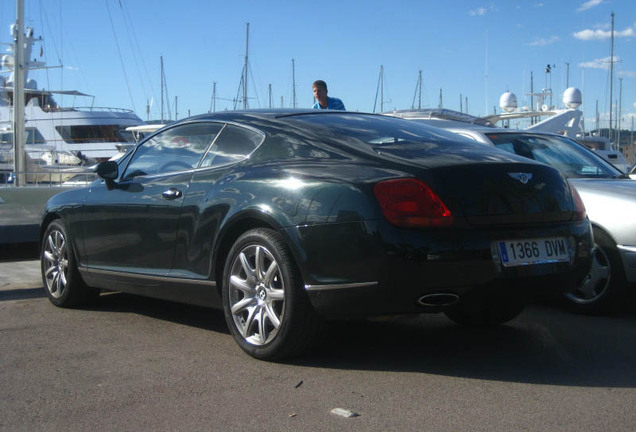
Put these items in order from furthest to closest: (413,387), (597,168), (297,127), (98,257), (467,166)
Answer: (597,168) → (98,257) → (297,127) → (467,166) → (413,387)

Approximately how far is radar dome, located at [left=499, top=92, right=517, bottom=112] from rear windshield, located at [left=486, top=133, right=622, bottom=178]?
2715cm

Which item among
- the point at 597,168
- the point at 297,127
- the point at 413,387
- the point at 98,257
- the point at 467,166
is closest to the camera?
the point at 413,387

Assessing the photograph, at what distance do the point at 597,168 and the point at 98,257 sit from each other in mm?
4199

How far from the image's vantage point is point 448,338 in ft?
17.1

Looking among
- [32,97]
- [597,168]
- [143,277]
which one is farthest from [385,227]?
[32,97]

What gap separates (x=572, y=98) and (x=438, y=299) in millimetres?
31026

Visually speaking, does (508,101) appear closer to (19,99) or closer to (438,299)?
(19,99)

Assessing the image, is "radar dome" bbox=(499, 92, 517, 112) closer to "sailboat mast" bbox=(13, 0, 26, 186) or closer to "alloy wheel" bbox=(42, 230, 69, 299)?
"sailboat mast" bbox=(13, 0, 26, 186)

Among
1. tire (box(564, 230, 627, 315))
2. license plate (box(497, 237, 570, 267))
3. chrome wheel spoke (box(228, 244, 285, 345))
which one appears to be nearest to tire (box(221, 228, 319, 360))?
chrome wheel spoke (box(228, 244, 285, 345))

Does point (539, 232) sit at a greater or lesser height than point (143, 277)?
greater

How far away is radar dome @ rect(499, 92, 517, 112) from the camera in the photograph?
3375 centimetres

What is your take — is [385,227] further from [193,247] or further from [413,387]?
[193,247]

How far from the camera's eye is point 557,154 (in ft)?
23.4

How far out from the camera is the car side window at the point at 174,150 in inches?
213
